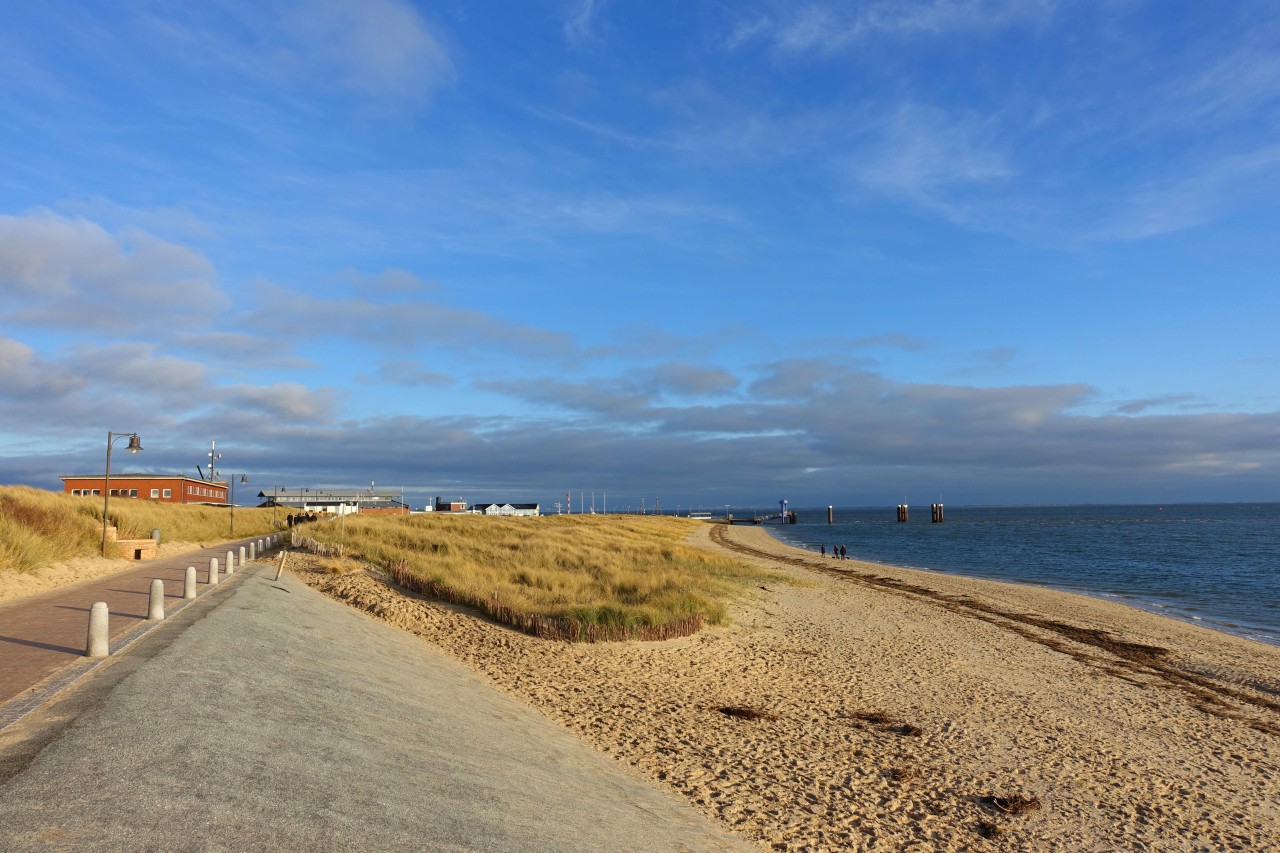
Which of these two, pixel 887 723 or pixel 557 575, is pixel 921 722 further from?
pixel 557 575

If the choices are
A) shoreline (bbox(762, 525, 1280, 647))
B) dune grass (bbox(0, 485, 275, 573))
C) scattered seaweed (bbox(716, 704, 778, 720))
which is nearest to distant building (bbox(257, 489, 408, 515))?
dune grass (bbox(0, 485, 275, 573))

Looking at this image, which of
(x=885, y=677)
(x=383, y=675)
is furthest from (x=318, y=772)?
(x=885, y=677)

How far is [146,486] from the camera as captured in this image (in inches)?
2544

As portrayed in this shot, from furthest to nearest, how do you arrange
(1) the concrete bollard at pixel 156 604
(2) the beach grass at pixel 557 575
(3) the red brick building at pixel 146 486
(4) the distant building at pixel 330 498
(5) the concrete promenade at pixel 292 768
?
(4) the distant building at pixel 330 498 → (3) the red brick building at pixel 146 486 → (2) the beach grass at pixel 557 575 → (1) the concrete bollard at pixel 156 604 → (5) the concrete promenade at pixel 292 768

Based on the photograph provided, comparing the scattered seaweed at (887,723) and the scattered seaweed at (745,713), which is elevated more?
the scattered seaweed at (745,713)

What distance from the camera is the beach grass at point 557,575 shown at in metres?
16.9

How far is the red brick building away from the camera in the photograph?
62188 mm

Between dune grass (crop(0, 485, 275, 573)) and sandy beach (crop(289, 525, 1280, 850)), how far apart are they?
664 cm

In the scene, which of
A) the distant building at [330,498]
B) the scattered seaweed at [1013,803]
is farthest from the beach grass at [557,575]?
the distant building at [330,498]

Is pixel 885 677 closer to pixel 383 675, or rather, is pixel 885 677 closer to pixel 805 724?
pixel 805 724

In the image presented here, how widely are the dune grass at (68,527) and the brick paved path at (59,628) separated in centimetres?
157

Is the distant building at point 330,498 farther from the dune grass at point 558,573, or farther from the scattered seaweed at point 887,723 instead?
the scattered seaweed at point 887,723

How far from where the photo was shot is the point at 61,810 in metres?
4.45

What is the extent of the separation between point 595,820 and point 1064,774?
6377mm
